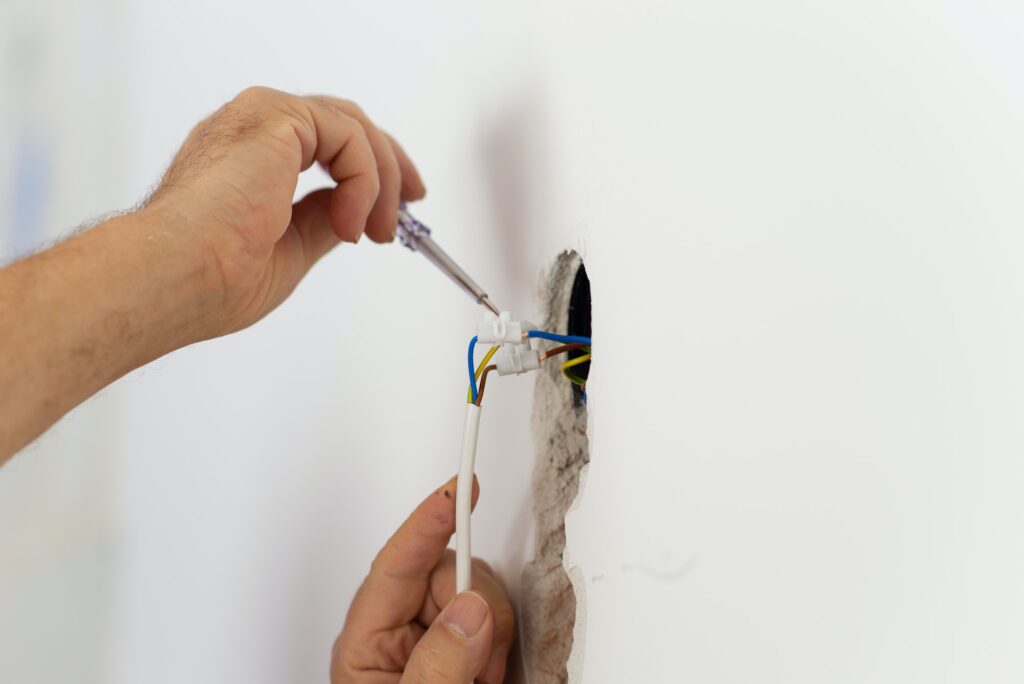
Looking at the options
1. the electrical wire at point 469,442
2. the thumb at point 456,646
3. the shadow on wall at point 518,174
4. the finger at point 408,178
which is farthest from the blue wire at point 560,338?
the finger at point 408,178

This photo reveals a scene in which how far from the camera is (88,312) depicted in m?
0.53

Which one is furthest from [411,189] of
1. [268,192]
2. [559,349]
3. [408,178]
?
[559,349]

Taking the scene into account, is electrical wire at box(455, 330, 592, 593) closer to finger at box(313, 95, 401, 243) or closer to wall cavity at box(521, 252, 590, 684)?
wall cavity at box(521, 252, 590, 684)

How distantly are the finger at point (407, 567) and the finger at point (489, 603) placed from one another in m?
0.01

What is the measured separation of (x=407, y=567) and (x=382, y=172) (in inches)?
15.3

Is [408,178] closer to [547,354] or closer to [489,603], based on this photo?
[547,354]

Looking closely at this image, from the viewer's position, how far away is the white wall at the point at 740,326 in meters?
0.32

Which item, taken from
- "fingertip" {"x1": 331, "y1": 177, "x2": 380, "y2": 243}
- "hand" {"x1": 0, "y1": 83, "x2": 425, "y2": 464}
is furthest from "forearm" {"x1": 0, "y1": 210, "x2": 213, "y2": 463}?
"fingertip" {"x1": 331, "y1": 177, "x2": 380, "y2": 243}

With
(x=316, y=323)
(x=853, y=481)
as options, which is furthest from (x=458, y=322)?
(x=853, y=481)

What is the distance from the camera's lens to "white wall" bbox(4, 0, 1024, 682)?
0.32 metres

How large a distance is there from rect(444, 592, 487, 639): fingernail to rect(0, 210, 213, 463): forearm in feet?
1.01

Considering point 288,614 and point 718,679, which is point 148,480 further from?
point 718,679

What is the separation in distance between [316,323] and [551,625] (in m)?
0.56

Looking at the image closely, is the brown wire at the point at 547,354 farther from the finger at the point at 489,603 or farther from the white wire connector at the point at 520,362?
the finger at the point at 489,603
